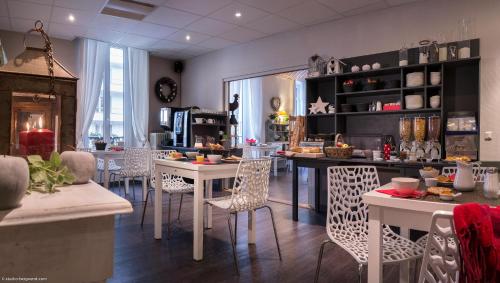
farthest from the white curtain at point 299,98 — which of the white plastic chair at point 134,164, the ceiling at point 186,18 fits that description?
the white plastic chair at point 134,164

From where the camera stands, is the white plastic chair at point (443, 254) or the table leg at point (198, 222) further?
the table leg at point (198, 222)

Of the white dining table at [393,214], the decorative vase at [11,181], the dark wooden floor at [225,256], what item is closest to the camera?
the decorative vase at [11,181]

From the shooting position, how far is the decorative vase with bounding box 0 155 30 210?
605mm

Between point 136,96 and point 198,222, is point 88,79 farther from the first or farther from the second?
point 198,222

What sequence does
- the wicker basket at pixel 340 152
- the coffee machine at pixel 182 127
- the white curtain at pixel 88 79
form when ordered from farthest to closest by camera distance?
the coffee machine at pixel 182 127 → the white curtain at pixel 88 79 → the wicker basket at pixel 340 152

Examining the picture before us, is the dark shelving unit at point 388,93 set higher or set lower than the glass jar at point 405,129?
higher

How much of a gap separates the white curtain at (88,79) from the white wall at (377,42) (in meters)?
2.05

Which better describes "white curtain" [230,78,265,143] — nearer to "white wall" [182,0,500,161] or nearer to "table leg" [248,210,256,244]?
"white wall" [182,0,500,161]

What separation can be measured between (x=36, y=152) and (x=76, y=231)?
0.32 meters

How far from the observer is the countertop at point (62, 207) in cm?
61

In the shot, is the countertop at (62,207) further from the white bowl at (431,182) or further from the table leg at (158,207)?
the table leg at (158,207)

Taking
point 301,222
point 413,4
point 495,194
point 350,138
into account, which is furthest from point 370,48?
point 495,194

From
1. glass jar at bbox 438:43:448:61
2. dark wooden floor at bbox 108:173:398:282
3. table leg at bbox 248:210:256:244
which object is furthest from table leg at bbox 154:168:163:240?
glass jar at bbox 438:43:448:61

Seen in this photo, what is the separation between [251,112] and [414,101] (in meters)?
5.67
